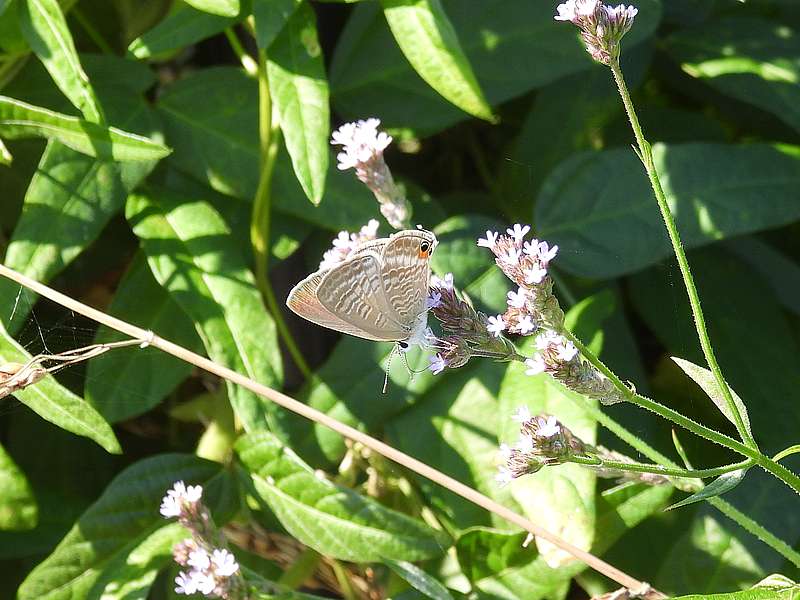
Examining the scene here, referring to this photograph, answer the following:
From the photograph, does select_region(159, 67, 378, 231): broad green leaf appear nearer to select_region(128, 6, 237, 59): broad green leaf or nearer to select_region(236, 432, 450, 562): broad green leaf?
select_region(128, 6, 237, 59): broad green leaf

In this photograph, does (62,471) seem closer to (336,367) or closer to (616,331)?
(336,367)

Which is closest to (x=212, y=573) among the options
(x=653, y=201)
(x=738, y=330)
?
(x=653, y=201)

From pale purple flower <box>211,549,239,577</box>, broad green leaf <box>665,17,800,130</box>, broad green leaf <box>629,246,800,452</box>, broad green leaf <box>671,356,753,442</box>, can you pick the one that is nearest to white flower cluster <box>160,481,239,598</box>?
pale purple flower <box>211,549,239,577</box>

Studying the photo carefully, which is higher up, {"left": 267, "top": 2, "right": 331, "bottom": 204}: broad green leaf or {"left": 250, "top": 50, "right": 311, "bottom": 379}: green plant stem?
{"left": 267, "top": 2, "right": 331, "bottom": 204}: broad green leaf

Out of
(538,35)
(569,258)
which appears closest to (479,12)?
(538,35)

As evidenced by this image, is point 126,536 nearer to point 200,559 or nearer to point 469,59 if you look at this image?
point 200,559

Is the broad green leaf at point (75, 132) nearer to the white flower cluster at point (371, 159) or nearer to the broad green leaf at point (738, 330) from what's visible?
the white flower cluster at point (371, 159)
